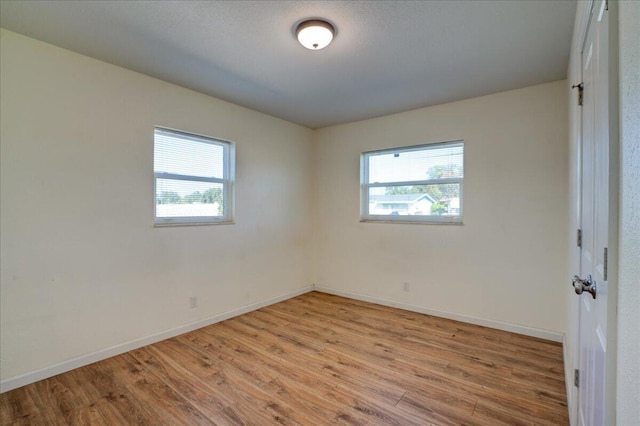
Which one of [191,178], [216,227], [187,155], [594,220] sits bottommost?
[216,227]

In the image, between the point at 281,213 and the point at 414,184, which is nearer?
the point at 414,184

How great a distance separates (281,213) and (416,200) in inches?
74.9

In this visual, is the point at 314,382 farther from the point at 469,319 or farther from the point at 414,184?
the point at 414,184

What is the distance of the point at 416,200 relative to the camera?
394 centimetres

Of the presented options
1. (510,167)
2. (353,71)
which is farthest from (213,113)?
(510,167)

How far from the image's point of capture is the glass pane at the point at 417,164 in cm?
367

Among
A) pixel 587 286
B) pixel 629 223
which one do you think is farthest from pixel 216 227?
pixel 629 223

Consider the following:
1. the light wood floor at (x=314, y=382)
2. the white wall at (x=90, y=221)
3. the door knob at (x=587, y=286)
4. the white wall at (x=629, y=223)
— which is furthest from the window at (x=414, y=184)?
the white wall at (x=629, y=223)

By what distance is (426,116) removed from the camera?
3.80 meters

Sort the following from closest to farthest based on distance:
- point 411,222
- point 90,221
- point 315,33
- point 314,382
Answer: point 315,33
point 314,382
point 90,221
point 411,222

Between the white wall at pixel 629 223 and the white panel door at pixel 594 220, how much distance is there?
28cm

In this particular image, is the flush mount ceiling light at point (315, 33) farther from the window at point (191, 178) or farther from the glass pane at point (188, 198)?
the glass pane at point (188, 198)

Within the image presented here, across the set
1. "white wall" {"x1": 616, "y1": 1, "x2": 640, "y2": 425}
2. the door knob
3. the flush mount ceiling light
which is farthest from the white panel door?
the flush mount ceiling light

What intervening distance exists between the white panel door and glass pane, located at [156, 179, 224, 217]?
3.33 meters
